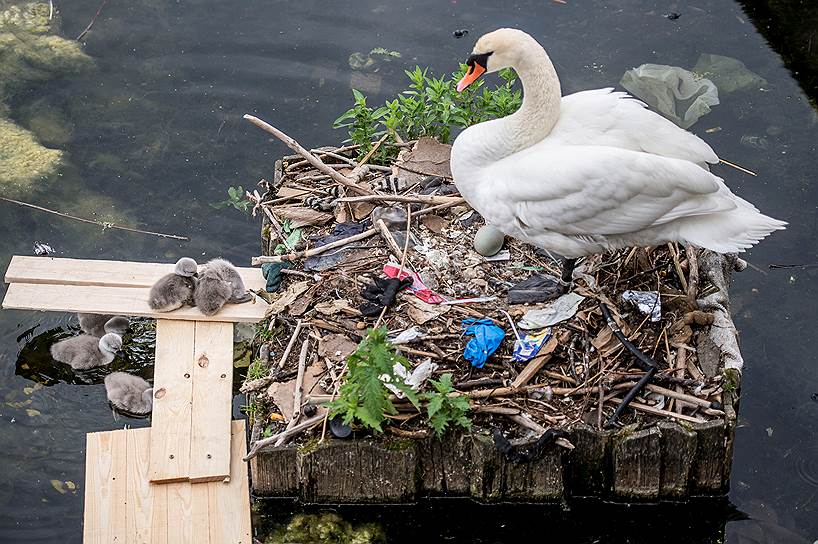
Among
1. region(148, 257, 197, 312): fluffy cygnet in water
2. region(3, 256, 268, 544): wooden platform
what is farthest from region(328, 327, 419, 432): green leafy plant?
region(148, 257, 197, 312): fluffy cygnet in water

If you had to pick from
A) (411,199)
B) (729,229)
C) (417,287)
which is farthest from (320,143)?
(729,229)

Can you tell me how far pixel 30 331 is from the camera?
7.74 meters


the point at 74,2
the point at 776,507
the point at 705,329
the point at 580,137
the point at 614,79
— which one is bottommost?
the point at 776,507

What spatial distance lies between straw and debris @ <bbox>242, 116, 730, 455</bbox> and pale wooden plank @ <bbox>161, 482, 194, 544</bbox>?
668 mm

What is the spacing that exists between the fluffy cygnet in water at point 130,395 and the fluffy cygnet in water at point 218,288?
0.66 meters

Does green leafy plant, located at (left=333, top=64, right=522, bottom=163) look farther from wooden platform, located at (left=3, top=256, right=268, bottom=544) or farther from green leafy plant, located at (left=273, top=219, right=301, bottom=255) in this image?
wooden platform, located at (left=3, top=256, right=268, bottom=544)

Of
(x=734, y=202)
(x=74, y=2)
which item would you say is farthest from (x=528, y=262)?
(x=74, y=2)

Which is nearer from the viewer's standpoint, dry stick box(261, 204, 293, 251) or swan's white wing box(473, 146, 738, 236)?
swan's white wing box(473, 146, 738, 236)


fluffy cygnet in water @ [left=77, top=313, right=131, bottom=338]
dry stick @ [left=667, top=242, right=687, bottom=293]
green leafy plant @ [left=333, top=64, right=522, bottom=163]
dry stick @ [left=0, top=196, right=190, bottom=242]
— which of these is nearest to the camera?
dry stick @ [left=667, top=242, right=687, bottom=293]

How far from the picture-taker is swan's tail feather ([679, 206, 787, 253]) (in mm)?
6129

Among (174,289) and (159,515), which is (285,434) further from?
(174,289)

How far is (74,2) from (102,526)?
6133 mm

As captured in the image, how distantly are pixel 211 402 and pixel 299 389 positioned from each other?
2.71 feet

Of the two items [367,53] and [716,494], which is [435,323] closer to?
[716,494]
